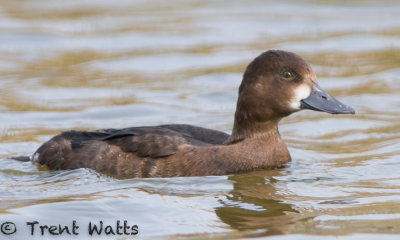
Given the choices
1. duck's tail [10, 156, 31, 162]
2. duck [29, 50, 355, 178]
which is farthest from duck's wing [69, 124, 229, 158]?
duck's tail [10, 156, 31, 162]

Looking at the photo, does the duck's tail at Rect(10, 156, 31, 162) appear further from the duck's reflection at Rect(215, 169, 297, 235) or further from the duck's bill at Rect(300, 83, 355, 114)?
the duck's bill at Rect(300, 83, 355, 114)

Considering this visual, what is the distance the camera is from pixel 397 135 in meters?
8.85

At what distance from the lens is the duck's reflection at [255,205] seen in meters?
5.77

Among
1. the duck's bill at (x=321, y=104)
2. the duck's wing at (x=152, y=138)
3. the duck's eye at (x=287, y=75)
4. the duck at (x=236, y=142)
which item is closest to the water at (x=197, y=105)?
the duck at (x=236, y=142)

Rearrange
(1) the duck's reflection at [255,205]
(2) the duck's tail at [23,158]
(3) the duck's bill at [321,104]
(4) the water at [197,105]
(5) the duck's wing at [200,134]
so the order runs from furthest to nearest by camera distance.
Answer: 1. (2) the duck's tail at [23,158]
2. (5) the duck's wing at [200,134]
3. (3) the duck's bill at [321,104]
4. (4) the water at [197,105]
5. (1) the duck's reflection at [255,205]

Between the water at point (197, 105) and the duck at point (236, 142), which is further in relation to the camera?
the duck at point (236, 142)

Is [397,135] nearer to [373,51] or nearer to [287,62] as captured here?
[287,62]

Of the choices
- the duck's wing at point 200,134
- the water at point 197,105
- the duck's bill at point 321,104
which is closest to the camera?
the water at point 197,105

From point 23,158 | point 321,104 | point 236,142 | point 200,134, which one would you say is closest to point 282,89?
point 321,104

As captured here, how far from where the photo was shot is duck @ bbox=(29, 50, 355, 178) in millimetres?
7027

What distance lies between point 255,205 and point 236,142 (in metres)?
1.11

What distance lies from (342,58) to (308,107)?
17.9 feet

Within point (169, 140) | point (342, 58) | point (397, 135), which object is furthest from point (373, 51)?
point (169, 140)

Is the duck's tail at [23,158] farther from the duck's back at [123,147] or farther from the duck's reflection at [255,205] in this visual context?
the duck's reflection at [255,205]
